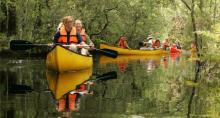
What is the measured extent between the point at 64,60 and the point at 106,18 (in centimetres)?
1940

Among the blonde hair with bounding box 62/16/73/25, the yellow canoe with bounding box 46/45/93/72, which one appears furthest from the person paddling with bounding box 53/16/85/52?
the yellow canoe with bounding box 46/45/93/72

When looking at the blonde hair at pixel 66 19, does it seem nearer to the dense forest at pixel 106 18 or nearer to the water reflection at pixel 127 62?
the water reflection at pixel 127 62

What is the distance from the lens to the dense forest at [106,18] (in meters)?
21.5

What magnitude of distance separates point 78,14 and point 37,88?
20719 millimetres

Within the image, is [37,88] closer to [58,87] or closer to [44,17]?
[58,87]

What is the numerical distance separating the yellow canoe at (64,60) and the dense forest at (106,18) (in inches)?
151

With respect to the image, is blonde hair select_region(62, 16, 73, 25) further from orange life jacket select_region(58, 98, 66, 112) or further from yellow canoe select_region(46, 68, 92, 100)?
orange life jacket select_region(58, 98, 66, 112)

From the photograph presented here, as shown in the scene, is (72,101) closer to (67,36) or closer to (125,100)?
(125,100)

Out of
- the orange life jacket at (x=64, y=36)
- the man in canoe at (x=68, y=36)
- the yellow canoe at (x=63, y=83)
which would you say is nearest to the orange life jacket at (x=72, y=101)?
the yellow canoe at (x=63, y=83)

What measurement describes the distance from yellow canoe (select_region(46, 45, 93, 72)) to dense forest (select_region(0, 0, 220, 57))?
3837mm

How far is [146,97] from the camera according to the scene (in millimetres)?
9570

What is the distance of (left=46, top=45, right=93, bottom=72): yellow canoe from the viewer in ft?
45.1

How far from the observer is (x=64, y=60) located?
14102 mm

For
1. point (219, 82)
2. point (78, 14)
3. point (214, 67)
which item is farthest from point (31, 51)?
point (219, 82)
